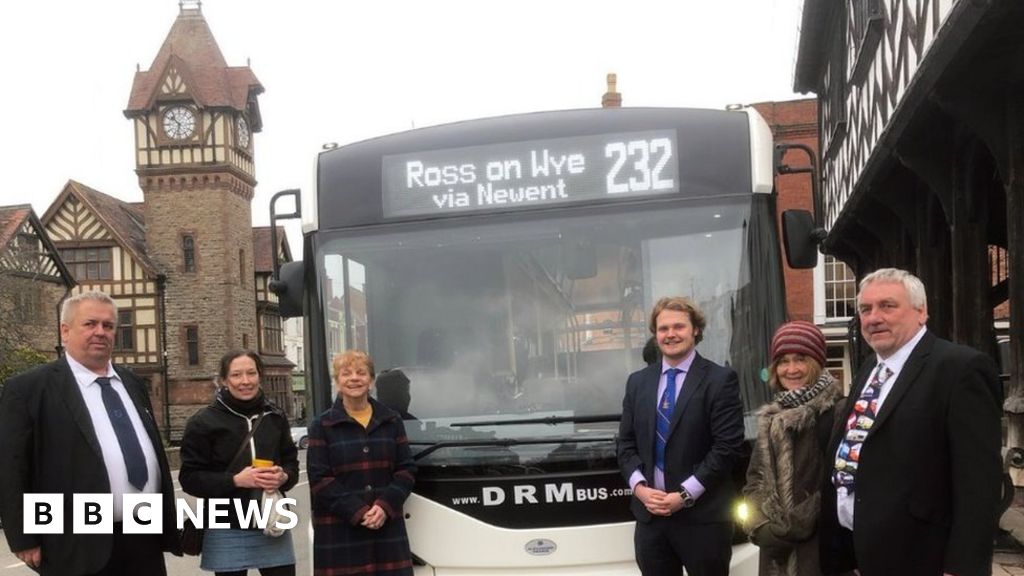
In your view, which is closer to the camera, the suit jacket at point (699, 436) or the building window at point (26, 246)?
the suit jacket at point (699, 436)

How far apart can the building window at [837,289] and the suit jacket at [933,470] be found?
77.3 ft

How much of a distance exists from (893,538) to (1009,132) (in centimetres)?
537

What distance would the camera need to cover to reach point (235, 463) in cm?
490

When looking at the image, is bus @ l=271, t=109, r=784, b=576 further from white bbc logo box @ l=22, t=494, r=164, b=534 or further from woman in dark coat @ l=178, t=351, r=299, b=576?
white bbc logo box @ l=22, t=494, r=164, b=534

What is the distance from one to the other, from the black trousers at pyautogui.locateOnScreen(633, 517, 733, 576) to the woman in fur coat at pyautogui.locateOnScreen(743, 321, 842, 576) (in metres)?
0.27

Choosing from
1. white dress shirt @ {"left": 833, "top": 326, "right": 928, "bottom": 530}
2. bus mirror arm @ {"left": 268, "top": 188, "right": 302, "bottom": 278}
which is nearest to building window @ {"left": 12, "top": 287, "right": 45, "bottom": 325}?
bus mirror arm @ {"left": 268, "top": 188, "right": 302, "bottom": 278}

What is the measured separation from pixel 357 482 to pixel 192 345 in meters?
44.1

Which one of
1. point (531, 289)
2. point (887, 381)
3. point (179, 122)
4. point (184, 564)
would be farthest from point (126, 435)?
point (179, 122)

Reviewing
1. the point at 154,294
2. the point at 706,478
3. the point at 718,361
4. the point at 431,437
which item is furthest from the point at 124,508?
the point at 154,294

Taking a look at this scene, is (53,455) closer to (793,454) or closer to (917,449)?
(793,454)

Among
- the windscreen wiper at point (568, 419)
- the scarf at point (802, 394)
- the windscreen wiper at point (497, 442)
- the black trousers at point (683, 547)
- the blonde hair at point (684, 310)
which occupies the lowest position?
the black trousers at point (683, 547)

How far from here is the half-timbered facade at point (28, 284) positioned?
91.3 ft

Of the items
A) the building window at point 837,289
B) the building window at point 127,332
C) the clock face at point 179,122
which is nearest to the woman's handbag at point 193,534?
the building window at point 837,289

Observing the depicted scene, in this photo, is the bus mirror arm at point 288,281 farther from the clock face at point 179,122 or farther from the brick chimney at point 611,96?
the clock face at point 179,122
